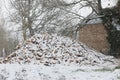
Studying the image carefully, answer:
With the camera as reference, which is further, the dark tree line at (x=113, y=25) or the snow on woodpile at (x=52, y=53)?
the dark tree line at (x=113, y=25)

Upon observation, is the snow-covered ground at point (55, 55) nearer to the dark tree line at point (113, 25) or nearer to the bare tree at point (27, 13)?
the dark tree line at point (113, 25)

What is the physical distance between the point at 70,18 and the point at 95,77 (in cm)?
2085

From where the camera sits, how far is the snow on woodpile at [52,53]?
21.7 meters

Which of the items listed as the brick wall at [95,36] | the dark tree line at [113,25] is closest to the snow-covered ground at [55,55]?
the dark tree line at [113,25]

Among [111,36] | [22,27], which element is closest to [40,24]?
[22,27]

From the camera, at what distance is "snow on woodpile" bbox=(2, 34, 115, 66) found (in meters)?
21.7

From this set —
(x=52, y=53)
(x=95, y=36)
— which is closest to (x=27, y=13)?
(x=95, y=36)

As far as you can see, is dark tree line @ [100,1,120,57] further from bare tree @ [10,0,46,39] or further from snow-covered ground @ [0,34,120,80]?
bare tree @ [10,0,46,39]

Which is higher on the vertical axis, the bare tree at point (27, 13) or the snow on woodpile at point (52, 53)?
the bare tree at point (27, 13)

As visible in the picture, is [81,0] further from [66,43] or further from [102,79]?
[102,79]

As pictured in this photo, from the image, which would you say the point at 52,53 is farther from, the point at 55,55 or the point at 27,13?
the point at 27,13

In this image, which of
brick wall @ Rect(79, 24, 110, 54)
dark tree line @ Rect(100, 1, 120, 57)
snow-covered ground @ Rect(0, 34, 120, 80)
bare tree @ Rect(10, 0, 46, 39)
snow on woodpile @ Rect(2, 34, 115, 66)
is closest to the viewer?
snow-covered ground @ Rect(0, 34, 120, 80)

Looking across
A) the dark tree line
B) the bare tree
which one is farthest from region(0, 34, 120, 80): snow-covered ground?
the bare tree

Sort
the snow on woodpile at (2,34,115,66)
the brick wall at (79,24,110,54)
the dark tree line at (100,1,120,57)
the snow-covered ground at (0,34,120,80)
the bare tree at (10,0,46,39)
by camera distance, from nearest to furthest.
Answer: the snow-covered ground at (0,34,120,80)
the snow on woodpile at (2,34,115,66)
the dark tree line at (100,1,120,57)
the brick wall at (79,24,110,54)
the bare tree at (10,0,46,39)
